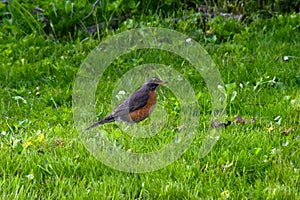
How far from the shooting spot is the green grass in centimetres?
425

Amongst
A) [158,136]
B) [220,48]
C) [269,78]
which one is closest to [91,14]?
[220,48]

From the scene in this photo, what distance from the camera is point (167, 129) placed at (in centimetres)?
526

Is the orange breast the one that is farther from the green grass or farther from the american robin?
the green grass

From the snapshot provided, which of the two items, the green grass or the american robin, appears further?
the american robin

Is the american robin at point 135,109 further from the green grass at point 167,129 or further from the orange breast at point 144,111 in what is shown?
the green grass at point 167,129

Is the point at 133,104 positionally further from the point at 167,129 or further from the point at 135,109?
the point at 167,129

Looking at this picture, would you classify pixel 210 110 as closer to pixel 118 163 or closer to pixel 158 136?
pixel 158 136

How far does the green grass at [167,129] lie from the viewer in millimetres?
4254

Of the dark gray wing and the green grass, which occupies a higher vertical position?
the dark gray wing

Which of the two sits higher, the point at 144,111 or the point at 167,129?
the point at 144,111

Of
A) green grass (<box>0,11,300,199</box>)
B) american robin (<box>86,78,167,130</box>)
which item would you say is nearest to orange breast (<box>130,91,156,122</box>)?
american robin (<box>86,78,167,130</box>)

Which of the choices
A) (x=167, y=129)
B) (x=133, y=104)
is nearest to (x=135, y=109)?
(x=133, y=104)

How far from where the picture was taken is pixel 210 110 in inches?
228

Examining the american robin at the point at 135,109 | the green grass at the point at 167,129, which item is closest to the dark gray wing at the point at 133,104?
the american robin at the point at 135,109
